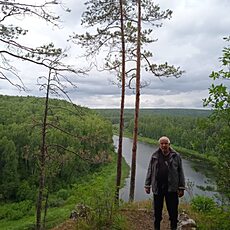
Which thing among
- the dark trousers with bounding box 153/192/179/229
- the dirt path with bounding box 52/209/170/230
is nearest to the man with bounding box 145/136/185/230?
the dark trousers with bounding box 153/192/179/229

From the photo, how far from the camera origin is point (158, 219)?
15.0ft

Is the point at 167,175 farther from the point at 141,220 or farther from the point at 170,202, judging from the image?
the point at 141,220

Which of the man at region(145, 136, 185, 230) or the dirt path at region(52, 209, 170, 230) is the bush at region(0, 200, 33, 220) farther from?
the man at region(145, 136, 185, 230)

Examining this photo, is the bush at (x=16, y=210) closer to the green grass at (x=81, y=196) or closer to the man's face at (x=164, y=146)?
the green grass at (x=81, y=196)

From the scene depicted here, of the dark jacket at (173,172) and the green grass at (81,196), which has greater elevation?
the dark jacket at (173,172)

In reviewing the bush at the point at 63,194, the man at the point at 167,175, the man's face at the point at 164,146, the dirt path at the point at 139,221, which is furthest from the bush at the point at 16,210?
the man's face at the point at 164,146

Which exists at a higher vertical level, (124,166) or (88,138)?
(88,138)

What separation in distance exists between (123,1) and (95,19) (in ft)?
3.02

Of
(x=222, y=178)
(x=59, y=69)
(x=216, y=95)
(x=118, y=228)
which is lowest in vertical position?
(x=118, y=228)

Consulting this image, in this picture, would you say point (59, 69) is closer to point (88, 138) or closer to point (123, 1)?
point (88, 138)

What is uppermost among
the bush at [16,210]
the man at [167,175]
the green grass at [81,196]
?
the man at [167,175]

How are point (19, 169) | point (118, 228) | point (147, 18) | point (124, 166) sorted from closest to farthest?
point (118, 228) < point (147, 18) < point (19, 169) < point (124, 166)

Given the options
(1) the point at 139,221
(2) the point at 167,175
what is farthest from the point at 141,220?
(2) the point at 167,175

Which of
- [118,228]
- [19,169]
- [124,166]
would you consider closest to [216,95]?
[118,228]
